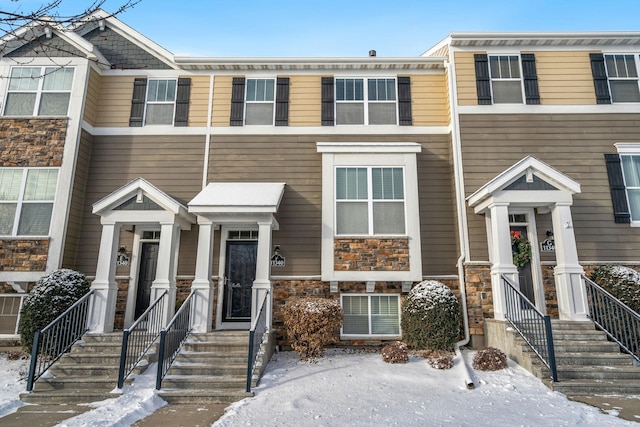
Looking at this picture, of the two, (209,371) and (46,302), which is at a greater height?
(46,302)

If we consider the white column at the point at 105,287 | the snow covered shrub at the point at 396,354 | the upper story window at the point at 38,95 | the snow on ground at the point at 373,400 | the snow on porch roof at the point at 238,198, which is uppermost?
the upper story window at the point at 38,95

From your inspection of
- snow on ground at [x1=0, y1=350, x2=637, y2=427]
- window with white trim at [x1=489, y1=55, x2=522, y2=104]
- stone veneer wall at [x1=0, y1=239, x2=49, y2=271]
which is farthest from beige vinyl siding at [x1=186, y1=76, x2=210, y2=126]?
window with white trim at [x1=489, y1=55, x2=522, y2=104]

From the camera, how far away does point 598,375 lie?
6.48 metres

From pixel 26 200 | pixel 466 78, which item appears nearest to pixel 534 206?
pixel 466 78

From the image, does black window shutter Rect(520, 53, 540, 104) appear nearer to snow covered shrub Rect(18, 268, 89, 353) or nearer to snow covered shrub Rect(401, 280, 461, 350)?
snow covered shrub Rect(401, 280, 461, 350)

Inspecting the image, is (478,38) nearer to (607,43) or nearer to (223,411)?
(607,43)

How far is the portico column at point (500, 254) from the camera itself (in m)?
8.39

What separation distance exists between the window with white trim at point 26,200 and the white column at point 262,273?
5141mm

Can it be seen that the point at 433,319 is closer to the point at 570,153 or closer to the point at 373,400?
the point at 373,400

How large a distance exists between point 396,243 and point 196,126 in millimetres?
6020

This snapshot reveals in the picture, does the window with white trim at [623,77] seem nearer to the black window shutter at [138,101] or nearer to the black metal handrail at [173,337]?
the black metal handrail at [173,337]

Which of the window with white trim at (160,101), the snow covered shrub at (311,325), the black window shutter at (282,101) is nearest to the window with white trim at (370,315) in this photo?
the snow covered shrub at (311,325)

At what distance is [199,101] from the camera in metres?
10.8

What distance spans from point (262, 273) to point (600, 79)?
31.9 feet
